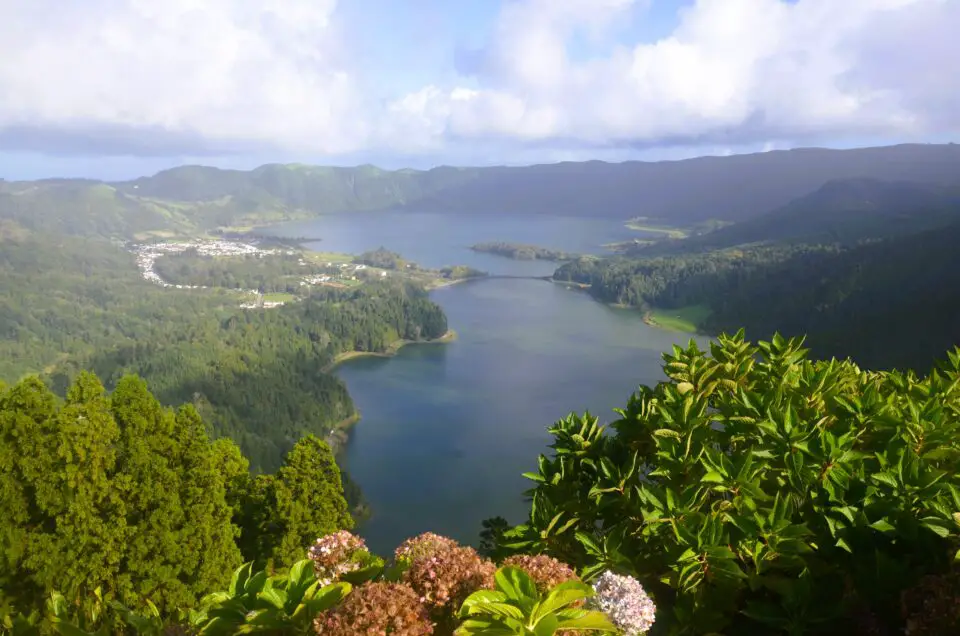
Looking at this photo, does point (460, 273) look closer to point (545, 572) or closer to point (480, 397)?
point (480, 397)

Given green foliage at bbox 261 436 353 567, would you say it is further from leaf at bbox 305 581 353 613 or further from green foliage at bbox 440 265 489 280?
green foliage at bbox 440 265 489 280

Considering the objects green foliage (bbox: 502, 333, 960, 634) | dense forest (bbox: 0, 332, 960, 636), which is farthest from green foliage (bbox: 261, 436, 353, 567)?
green foliage (bbox: 502, 333, 960, 634)

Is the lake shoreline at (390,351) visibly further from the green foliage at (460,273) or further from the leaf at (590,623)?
the leaf at (590,623)

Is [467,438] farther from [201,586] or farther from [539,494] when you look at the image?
[539,494]

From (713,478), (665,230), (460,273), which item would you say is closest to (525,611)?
(713,478)

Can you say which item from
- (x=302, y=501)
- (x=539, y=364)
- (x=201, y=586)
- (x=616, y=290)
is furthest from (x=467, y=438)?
(x=616, y=290)

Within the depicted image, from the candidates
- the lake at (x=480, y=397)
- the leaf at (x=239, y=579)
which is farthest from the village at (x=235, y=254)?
the leaf at (x=239, y=579)
